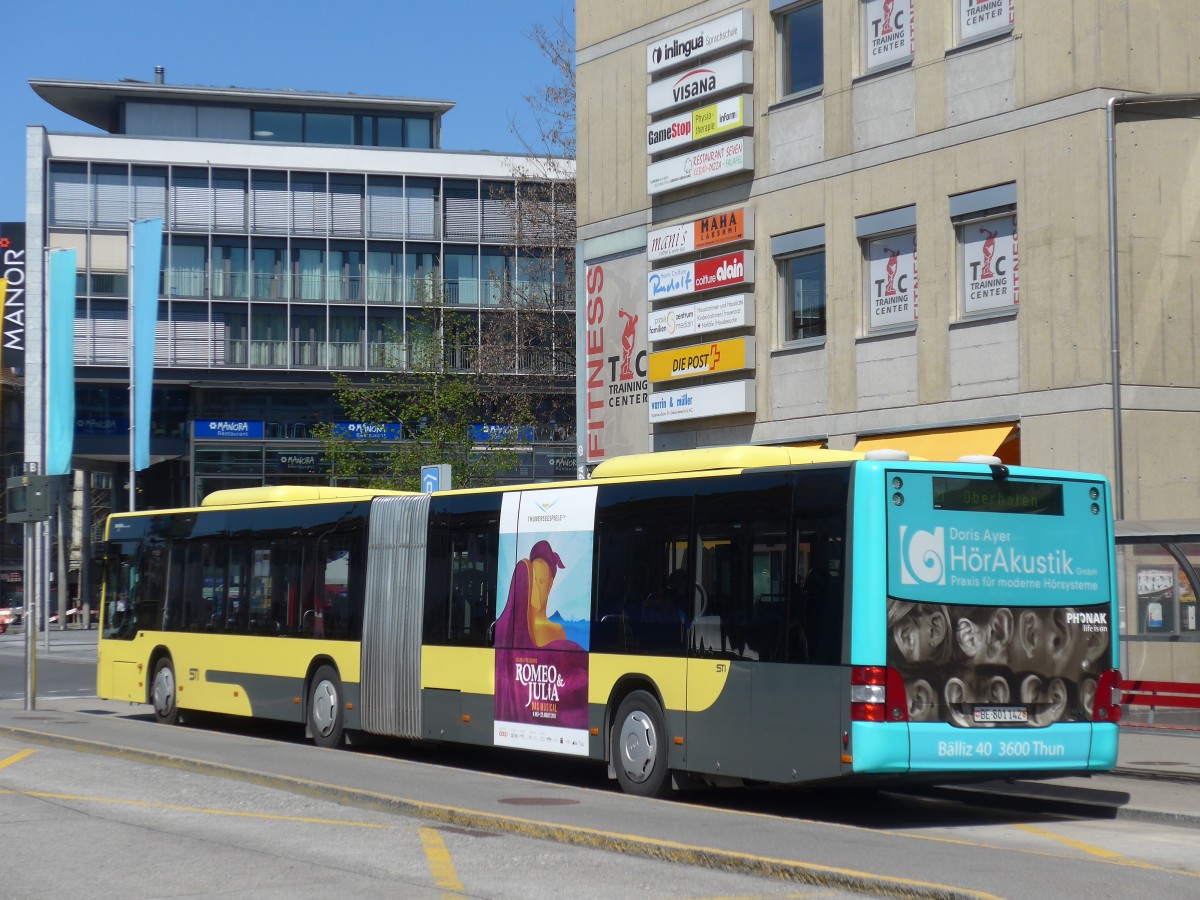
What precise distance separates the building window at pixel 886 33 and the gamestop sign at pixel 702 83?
2.43 meters

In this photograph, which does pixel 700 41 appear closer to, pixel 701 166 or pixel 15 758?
pixel 701 166

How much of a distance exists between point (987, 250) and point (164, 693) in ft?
41.6

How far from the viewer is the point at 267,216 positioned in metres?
66.8

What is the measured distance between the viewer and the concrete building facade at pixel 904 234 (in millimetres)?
20969

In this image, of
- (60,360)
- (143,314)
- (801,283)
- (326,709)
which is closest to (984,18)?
(801,283)

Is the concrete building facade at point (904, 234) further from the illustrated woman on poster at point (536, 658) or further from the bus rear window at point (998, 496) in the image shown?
the illustrated woman on poster at point (536, 658)

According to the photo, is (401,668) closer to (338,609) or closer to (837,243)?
(338,609)

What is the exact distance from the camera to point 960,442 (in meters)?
22.6

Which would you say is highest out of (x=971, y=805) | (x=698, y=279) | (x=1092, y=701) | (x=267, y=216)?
(x=267, y=216)

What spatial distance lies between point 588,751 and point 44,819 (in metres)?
4.99

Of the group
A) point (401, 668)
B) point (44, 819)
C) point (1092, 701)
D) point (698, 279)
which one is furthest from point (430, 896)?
point (698, 279)

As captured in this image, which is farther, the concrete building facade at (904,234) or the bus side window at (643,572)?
the concrete building facade at (904,234)

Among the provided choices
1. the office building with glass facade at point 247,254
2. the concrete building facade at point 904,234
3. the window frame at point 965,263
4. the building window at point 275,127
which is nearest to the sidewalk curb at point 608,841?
the concrete building facade at point 904,234

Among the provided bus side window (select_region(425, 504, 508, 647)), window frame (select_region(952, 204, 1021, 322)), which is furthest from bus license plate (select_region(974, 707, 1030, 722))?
window frame (select_region(952, 204, 1021, 322))
